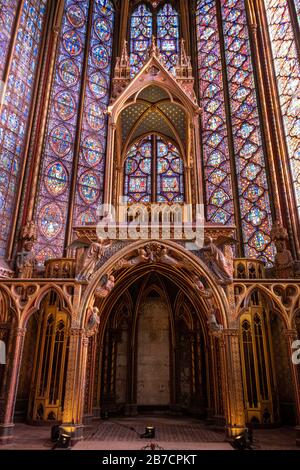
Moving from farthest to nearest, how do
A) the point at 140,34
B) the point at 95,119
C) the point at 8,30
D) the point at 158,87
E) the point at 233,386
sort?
the point at 140,34 → the point at 95,119 → the point at 8,30 → the point at 158,87 → the point at 233,386

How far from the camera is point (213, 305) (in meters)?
8.92

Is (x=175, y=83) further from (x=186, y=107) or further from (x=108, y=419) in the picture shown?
(x=108, y=419)

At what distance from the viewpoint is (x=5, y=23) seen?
14.2 metres

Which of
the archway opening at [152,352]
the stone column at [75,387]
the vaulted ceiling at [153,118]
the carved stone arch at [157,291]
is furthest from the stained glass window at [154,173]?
the stone column at [75,387]

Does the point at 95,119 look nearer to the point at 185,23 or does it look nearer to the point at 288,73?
the point at 185,23

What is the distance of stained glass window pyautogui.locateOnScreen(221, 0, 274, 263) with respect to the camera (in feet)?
43.1

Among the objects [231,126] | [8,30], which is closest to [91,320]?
[231,126]

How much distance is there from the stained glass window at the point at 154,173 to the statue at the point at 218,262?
668cm

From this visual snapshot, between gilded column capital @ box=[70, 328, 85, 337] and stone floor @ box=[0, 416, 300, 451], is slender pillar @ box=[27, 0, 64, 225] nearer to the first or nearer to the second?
gilded column capital @ box=[70, 328, 85, 337]

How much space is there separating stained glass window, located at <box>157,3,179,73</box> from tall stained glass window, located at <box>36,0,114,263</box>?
105 inches

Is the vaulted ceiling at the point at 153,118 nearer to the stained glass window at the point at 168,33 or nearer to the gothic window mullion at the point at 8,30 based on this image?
the gothic window mullion at the point at 8,30

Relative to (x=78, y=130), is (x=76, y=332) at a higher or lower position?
lower

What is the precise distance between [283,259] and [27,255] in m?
8.03
